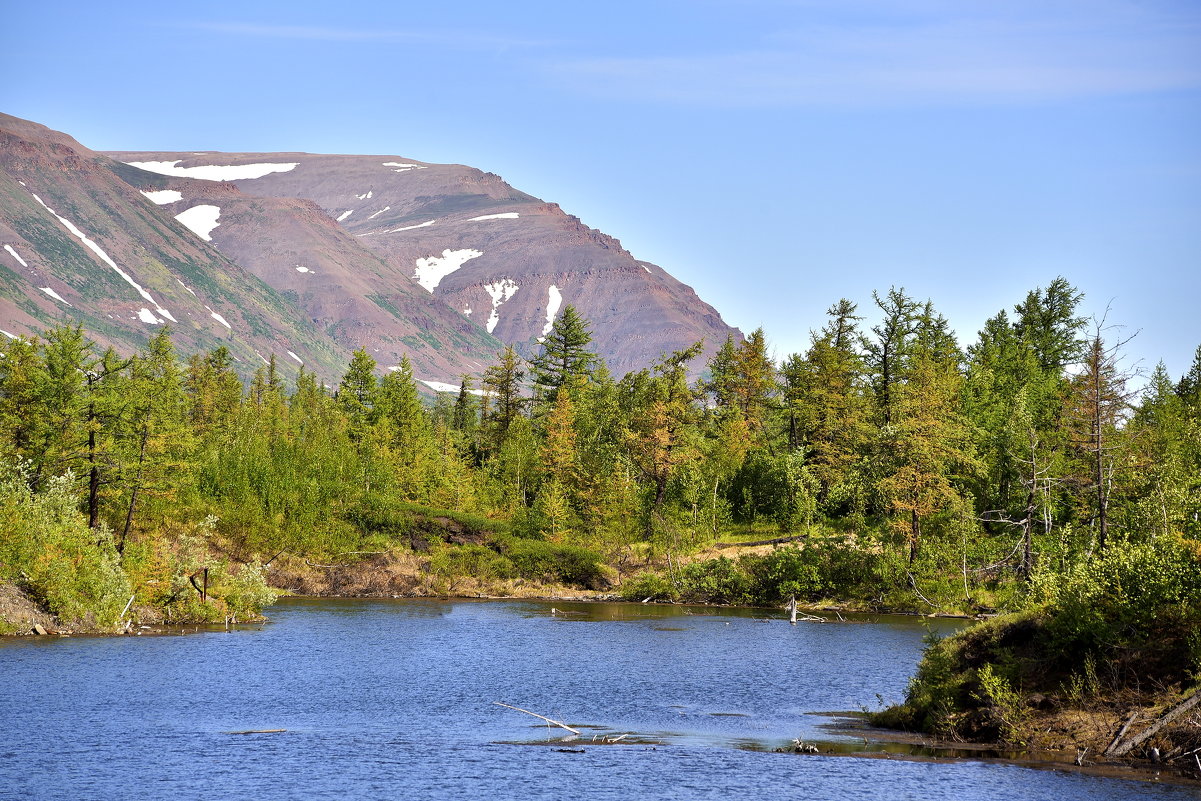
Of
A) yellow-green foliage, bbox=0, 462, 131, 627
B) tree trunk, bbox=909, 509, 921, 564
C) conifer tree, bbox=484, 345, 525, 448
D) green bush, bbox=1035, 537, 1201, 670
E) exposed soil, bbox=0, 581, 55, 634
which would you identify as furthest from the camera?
conifer tree, bbox=484, 345, 525, 448

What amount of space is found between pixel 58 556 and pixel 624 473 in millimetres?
46742

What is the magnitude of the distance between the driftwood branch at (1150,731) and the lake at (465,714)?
6.17 ft

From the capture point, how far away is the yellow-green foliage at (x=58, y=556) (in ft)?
171

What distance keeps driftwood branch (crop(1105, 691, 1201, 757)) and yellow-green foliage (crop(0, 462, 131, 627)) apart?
44.3 m

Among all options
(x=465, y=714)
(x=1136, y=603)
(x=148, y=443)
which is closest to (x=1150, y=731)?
A: (x=1136, y=603)

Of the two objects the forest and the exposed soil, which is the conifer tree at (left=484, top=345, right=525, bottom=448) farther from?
the exposed soil

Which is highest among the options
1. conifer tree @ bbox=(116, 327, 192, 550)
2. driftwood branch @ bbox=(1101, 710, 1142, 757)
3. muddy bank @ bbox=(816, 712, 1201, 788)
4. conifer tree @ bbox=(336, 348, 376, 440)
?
conifer tree @ bbox=(336, 348, 376, 440)

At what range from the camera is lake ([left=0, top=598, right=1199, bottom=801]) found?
→ 95.1 ft

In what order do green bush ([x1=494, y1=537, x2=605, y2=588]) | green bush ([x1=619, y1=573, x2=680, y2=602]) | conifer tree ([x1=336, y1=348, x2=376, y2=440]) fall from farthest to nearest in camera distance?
conifer tree ([x1=336, y1=348, x2=376, y2=440]), green bush ([x1=494, y1=537, x2=605, y2=588]), green bush ([x1=619, y1=573, x2=680, y2=602])

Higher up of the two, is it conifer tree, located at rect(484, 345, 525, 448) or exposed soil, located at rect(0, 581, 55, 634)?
conifer tree, located at rect(484, 345, 525, 448)

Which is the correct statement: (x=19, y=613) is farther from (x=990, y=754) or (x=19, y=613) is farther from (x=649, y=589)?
(x=649, y=589)

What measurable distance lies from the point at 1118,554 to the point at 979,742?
266 inches

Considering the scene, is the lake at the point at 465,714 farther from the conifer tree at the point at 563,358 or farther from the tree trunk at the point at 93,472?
the conifer tree at the point at 563,358

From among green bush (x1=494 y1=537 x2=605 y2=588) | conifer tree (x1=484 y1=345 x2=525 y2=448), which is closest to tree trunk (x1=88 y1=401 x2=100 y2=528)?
green bush (x1=494 y1=537 x2=605 y2=588)
